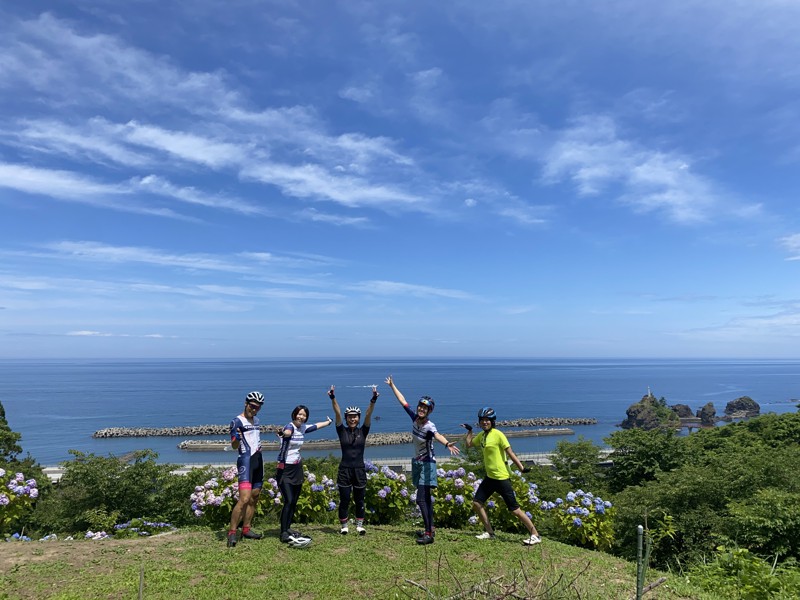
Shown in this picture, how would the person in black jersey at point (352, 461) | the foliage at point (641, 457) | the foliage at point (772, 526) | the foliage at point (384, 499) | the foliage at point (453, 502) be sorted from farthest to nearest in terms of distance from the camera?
1. the foliage at point (641, 457)
2. the foliage at point (772, 526)
3. the foliage at point (384, 499)
4. the foliage at point (453, 502)
5. the person in black jersey at point (352, 461)

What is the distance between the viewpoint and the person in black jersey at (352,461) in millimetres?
6520

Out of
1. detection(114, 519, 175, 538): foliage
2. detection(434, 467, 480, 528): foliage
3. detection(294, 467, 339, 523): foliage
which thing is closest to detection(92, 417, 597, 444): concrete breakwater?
detection(114, 519, 175, 538): foliage

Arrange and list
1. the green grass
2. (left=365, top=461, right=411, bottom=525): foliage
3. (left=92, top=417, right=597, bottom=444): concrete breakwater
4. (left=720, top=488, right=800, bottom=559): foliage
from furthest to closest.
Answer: (left=92, top=417, right=597, bottom=444): concrete breakwater, (left=720, top=488, right=800, bottom=559): foliage, (left=365, top=461, right=411, bottom=525): foliage, the green grass

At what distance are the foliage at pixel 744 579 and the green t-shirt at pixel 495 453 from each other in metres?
2.51

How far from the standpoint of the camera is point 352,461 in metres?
6.56

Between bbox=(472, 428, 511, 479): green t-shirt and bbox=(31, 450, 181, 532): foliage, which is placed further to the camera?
bbox=(31, 450, 181, 532): foliage

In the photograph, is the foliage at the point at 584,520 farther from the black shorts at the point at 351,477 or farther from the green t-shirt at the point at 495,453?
the black shorts at the point at 351,477

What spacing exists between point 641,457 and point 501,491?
68.8ft

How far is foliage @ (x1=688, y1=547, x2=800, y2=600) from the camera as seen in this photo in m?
5.03

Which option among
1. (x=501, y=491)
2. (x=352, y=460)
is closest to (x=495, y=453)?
(x=501, y=491)

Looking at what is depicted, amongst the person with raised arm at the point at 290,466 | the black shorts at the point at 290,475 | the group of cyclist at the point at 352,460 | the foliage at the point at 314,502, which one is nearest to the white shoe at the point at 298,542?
the group of cyclist at the point at 352,460

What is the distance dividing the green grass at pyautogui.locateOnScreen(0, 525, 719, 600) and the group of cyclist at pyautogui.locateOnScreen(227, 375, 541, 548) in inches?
9.8

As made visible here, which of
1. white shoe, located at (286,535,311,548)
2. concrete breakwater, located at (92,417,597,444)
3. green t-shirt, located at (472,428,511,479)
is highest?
green t-shirt, located at (472,428,511,479)

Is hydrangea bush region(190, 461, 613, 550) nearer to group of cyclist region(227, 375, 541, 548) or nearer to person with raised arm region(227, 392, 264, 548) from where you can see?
group of cyclist region(227, 375, 541, 548)
